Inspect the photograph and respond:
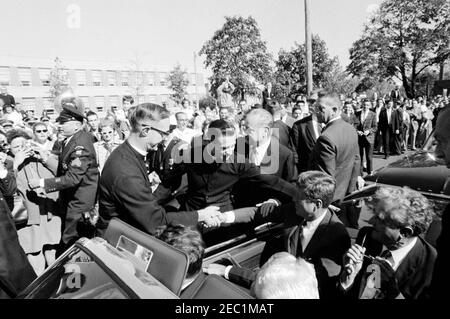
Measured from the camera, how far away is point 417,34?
131 feet

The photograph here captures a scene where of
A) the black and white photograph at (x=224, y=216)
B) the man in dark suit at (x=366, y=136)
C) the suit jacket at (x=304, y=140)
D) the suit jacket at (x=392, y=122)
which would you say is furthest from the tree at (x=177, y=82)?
the suit jacket at (x=304, y=140)

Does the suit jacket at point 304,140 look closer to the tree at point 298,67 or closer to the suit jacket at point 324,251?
the suit jacket at point 324,251

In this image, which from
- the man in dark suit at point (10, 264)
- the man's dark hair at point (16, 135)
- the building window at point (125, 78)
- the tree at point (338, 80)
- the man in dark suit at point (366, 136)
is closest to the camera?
the man in dark suit at point (10, 264)

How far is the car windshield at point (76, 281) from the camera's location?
1421 mm

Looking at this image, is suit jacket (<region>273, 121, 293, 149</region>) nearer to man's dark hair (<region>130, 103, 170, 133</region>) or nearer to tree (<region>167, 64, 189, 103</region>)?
man's dark hair (<region>130, 103, 170, 133</region>)

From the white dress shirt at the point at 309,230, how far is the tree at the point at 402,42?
42.0 metres

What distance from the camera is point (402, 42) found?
4059 cm

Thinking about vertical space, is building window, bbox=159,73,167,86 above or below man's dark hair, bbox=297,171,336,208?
above

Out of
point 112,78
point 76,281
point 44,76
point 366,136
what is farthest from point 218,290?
point 112,78

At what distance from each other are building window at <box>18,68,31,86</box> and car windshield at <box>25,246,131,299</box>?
50.2 meters

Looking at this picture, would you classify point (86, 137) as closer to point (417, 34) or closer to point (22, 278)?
point (22, 278)

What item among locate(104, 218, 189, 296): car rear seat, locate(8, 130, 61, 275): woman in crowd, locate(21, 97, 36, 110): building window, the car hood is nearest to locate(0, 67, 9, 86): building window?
locate(21, 97, 36, 110): building window

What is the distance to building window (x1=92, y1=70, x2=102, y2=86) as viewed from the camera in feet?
176

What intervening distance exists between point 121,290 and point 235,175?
2067mm
